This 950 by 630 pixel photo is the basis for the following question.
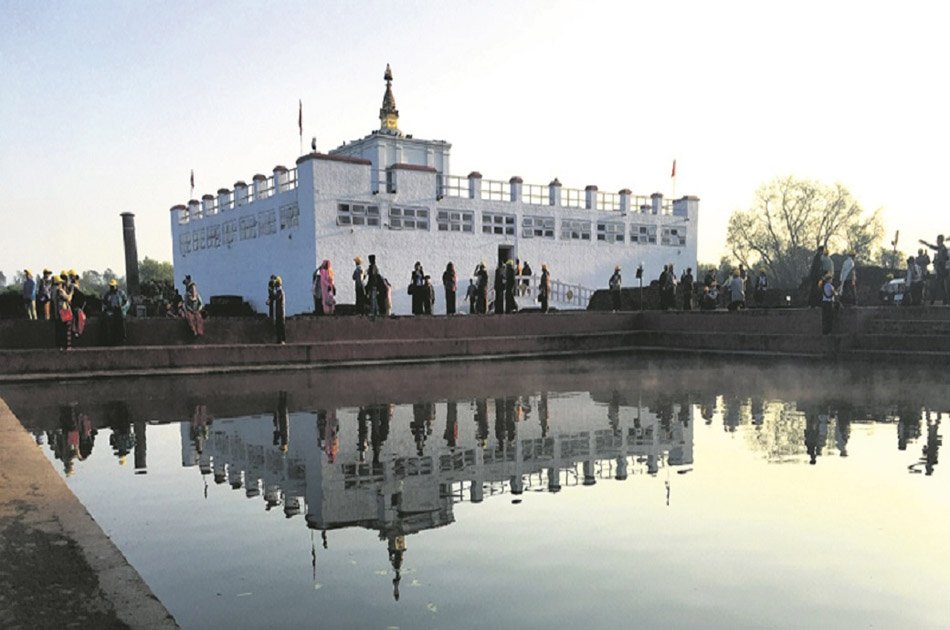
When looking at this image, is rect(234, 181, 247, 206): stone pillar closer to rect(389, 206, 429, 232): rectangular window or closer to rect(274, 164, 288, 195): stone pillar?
rect(274, 164, 288, 195): stone pillar

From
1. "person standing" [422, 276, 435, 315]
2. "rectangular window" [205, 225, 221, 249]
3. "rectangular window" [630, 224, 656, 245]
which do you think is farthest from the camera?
"rectangular window" [630, 224, 656, 245]

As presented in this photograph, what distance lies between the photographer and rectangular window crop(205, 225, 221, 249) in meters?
38.5

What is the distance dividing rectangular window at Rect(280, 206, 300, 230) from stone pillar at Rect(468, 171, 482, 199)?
825 cm

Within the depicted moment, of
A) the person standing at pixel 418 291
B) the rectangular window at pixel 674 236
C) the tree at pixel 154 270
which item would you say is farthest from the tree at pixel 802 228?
the tree at pixel 154 270

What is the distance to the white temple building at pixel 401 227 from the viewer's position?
3012cm

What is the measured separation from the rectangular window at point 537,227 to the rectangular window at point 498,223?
705mm

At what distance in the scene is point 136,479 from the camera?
245 inches

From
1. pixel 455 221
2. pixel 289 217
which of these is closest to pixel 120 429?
pixel 289 217

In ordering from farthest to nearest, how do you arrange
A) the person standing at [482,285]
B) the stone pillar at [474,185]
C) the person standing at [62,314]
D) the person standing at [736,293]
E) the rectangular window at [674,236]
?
the rectangular window at [674,236]
the stone pillar at [474,185]
the person standing at [736,293]
the person standing at [482,285]
the person standing at [62,314]

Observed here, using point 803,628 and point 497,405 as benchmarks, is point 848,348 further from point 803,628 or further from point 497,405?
point 803,628

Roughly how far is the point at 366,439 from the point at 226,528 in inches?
113

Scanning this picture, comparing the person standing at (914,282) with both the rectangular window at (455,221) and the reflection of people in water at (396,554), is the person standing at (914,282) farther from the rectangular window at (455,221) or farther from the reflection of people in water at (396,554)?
the reflection of people in water at (396,554)

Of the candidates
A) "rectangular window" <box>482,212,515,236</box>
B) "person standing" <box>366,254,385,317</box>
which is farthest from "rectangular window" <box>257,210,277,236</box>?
"person standing" <box>366,254,385,317</box>

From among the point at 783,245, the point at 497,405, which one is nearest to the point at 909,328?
the point at 497,405
